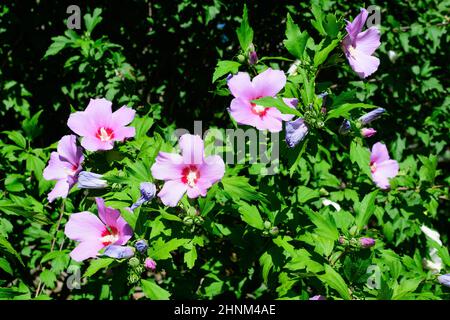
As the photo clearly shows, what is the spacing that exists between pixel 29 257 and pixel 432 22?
3270 mm

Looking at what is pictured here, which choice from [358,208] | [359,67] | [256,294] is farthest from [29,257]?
[359,67]

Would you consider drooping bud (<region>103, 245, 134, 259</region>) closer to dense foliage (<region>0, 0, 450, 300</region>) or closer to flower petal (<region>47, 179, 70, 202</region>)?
dense foliage (<region>0, 0, 450, 300</region>)

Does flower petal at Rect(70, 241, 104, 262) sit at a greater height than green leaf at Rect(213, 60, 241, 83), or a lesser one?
lesser

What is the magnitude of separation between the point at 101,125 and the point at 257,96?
0.68 meters

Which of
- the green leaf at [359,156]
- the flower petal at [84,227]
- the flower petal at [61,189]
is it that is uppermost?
the green leaf at [359,156]

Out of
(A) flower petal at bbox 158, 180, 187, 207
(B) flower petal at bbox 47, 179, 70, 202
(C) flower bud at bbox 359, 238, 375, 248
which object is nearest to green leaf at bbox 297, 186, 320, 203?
(C) flower bud at bbox 359, 238, 375, 248

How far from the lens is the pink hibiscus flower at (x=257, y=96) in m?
1.73

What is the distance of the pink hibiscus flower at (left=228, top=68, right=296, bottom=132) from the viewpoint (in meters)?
1.73

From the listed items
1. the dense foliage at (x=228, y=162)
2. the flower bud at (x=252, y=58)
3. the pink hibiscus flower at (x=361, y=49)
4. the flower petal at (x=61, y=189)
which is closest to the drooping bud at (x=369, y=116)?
the dense foliage at (x=228, y=162)

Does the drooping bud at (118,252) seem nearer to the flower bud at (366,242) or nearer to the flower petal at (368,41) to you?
the flower bud at (366,242)

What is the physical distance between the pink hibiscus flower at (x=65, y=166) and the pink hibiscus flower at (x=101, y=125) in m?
0.06

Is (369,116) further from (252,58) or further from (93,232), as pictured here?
(93,232)

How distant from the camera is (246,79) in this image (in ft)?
5.87

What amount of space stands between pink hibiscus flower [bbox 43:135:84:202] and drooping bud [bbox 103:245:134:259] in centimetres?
41
